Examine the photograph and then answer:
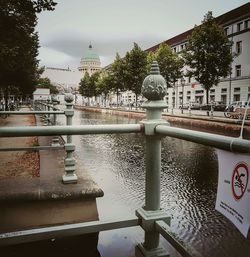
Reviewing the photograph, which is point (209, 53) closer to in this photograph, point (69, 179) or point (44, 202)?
point (69, 179)

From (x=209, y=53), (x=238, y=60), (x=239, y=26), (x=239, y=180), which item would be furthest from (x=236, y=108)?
(x=239, y=26)

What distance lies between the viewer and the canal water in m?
4.33

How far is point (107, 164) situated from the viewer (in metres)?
9.90

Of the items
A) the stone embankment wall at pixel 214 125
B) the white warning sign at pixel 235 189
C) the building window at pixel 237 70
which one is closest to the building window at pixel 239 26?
the building window at pixel 237 70

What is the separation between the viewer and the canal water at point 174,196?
14.2ft

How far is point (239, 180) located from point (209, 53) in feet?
98.0

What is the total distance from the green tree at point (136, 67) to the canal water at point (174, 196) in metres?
32.3

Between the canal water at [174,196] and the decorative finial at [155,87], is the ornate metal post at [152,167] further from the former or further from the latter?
the canal water at [174,196]

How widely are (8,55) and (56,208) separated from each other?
41.1ft

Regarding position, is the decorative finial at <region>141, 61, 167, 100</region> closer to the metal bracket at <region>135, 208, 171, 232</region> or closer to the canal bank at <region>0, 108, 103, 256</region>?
the metal bracket at <region>135, 208, 171, 232</region>

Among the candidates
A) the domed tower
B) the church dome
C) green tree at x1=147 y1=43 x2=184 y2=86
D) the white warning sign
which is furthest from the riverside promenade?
the church dome

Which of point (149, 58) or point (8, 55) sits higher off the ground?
point (149, 58)

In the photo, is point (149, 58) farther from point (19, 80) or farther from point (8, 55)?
point (8, 55)

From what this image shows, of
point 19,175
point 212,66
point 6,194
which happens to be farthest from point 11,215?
point 212,66
